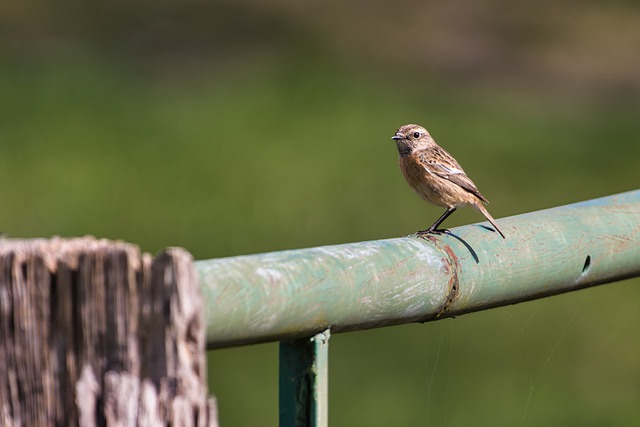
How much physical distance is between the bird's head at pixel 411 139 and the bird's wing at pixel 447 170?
154 mm

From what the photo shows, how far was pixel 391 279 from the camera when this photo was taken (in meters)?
2.70

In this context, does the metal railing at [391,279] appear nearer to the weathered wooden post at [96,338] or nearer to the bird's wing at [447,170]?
the weathered wooden post at [96,338]

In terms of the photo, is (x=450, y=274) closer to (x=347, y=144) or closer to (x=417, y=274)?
(x=417, y=274)

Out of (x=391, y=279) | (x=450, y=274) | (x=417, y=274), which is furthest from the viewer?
(x=450, y=274)

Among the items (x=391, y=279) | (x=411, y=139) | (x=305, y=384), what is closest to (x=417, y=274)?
(x=391, y=279)

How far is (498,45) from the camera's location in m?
18.3

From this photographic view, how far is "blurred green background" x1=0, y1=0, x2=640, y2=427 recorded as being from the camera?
8.52 meters

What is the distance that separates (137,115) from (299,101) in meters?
Result: 1.70

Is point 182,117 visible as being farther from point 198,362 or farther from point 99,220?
point 198,362

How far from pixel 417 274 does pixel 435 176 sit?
3440 millimetres

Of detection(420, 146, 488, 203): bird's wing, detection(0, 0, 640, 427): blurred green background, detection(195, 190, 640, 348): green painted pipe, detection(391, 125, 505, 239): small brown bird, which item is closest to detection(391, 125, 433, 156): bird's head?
detection(391, 125, 505, 239): small brown bird

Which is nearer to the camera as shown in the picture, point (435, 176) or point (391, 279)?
point (391, 279)

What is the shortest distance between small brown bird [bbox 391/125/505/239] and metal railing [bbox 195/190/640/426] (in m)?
2.41

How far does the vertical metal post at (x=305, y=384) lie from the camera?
2541mm
